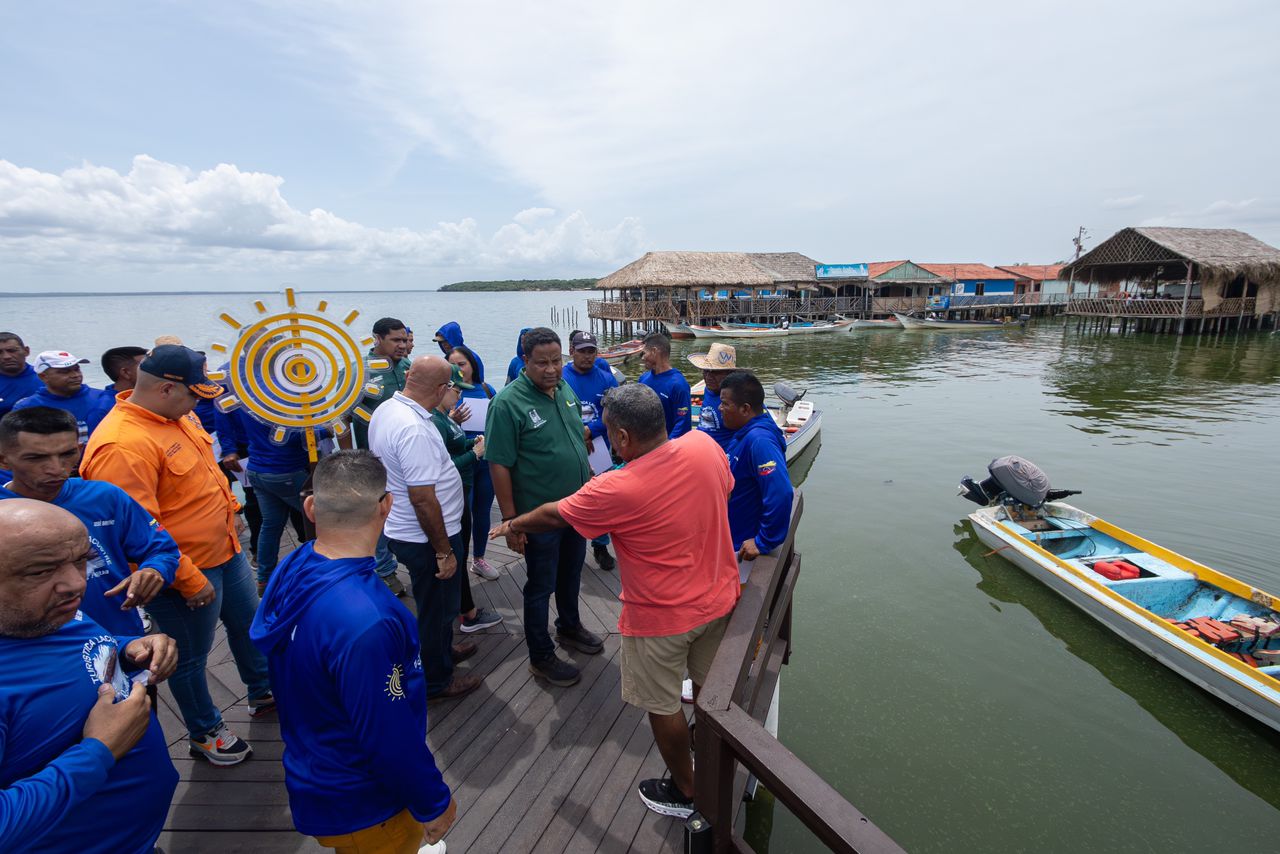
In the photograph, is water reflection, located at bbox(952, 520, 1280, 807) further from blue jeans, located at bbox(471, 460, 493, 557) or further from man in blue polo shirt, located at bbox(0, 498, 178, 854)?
man in blue polo shirt, located at bbox(0, 498, 178, 854)

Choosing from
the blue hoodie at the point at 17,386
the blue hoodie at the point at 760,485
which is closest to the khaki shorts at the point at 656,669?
the blue hoodie at the point at 760,485

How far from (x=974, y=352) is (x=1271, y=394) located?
42.2ft

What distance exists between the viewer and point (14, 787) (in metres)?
1.23

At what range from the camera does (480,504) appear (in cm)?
447

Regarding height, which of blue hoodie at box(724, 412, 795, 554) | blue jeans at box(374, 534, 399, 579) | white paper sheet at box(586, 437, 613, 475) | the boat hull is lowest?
the boat hull

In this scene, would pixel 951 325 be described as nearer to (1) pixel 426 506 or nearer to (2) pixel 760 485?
(2) pixel 760 485

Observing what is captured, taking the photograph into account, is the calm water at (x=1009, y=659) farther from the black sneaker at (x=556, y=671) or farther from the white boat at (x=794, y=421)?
the black sneaker at (x=556, y=671)

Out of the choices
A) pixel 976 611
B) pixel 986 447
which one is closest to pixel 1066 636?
pixel 976 611

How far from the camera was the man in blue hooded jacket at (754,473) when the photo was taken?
10.3 ft

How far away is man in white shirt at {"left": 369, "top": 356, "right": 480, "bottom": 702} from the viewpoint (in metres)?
2.88

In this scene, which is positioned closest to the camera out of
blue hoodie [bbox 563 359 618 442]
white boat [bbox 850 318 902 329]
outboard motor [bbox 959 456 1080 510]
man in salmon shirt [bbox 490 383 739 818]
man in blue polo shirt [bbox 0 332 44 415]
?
man in salmon shirt [bbox 490 383 739 818]

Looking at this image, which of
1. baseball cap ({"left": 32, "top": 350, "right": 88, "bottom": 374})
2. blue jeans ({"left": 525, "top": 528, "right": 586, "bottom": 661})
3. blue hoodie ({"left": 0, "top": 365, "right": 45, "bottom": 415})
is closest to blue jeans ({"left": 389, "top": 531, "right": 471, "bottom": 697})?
blue jeans ({"left": 525, "top": 528, "right": 586, "bottom": 661})

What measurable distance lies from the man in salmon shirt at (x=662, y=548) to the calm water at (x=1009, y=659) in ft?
5.16

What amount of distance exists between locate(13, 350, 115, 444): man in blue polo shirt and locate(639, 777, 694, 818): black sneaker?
4.87 metres
